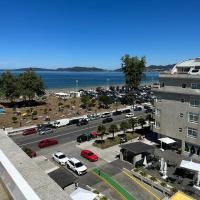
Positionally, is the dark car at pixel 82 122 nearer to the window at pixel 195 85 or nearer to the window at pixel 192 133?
the window at pixel 192 133

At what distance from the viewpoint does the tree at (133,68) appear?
218 ft

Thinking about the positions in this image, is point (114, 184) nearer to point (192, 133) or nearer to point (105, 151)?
point (105, 151)

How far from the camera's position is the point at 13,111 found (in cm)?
7775

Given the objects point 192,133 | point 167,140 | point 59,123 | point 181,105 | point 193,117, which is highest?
point 181,105

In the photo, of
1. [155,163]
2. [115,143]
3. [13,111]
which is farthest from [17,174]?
[13,111]

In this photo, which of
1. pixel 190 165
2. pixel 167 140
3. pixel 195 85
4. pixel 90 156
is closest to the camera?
pixel 190 165

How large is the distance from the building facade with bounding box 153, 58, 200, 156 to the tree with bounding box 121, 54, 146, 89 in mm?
20411

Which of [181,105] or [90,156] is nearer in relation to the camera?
[90,156]

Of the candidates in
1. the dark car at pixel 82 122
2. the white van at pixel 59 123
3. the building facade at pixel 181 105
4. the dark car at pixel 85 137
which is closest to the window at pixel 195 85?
the building facade at pixel 181 105

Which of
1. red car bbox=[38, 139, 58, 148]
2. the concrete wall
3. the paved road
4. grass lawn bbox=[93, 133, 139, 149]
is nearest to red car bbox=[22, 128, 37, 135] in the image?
the paved road

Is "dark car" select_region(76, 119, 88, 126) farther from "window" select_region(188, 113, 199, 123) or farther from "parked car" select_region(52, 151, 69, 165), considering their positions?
"window" select_region(188, 113, 199, 123)

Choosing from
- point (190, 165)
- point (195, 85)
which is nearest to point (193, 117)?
point (195, 85)

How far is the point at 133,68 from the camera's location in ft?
218

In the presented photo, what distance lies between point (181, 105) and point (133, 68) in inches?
1072
